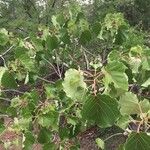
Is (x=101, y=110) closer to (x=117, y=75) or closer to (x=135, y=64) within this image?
(x=117, y=75)

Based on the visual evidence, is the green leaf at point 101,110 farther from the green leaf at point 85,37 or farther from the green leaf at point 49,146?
the green leaf at point 85,37

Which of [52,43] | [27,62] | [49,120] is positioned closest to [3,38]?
[52,43]

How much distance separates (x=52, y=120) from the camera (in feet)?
10.7

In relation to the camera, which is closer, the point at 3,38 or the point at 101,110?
the point at 101,110

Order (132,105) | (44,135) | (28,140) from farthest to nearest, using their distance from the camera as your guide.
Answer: (44,135) < (28,140) < (132,105)

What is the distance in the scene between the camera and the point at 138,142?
223cm

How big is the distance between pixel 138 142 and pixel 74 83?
45 centimetres

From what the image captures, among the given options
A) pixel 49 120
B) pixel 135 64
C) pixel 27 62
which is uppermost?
pixel 135 64

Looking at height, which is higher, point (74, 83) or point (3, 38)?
point (74, 83)

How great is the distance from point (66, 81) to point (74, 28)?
6.13 feet

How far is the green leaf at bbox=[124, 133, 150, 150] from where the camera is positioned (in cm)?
221

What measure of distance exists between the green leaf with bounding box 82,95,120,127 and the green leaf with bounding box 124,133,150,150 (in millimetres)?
218

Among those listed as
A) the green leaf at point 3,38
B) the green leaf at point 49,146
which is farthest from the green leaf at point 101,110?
the green leaf at point 3,38

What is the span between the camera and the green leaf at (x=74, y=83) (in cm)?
245
